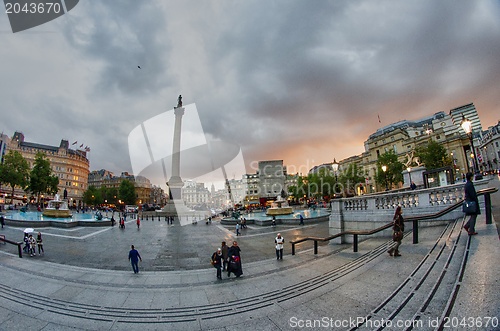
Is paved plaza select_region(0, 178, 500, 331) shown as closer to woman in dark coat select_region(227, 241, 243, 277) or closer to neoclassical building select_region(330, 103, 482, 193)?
woman in dark coat select_region(227, 241, 243, 277)

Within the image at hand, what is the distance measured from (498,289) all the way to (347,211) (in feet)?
38.1

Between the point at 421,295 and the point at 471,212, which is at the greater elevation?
the point at 471,212

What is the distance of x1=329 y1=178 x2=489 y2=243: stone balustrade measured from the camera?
33.9 ft

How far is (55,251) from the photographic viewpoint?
1437 centimetres

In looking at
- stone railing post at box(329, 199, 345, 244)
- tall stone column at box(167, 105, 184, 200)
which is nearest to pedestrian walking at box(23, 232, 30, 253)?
stone railing post at box(329, 199, 345, 244)

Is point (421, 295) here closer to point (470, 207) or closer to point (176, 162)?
point (470, 207)

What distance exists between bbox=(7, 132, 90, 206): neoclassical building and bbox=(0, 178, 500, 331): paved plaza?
10815 centimetres

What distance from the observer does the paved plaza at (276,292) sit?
4.50 metres

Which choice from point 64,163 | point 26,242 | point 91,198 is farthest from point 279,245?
point 64,163

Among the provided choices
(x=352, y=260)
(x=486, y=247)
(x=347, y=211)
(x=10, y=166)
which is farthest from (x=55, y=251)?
(x=10, y=166)

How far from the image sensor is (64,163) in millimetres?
98375

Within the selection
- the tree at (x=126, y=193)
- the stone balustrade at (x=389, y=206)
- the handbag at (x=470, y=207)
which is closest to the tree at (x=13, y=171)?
the tree at (x=126, y=193)

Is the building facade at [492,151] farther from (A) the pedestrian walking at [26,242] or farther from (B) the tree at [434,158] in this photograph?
(A) the pedestrian walking at [26,242]

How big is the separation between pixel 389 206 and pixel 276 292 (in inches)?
373
